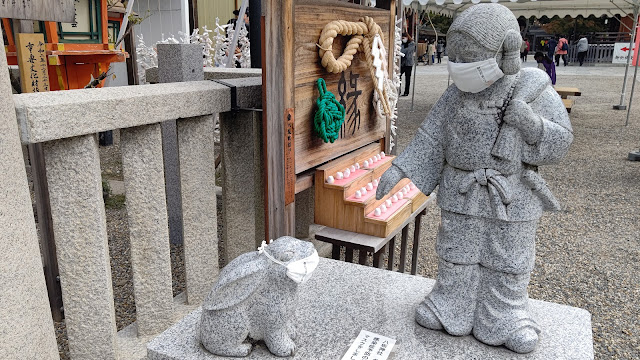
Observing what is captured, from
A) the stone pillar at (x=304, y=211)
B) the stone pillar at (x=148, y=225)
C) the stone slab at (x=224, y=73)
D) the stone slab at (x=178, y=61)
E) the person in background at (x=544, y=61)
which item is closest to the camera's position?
the stone pillar at (x=148, y=225)

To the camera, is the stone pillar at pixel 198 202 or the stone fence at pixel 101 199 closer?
the stone fence at pixel 101 199

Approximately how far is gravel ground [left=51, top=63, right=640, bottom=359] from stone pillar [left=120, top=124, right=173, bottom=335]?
0.85m

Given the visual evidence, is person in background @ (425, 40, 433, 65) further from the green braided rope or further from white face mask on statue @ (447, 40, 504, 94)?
white face mask on statue @ (447, 40, 504, 94)

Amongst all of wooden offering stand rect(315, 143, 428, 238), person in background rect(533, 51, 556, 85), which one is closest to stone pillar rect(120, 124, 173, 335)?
wooden offering stand rect(315, 143, 428, 238)

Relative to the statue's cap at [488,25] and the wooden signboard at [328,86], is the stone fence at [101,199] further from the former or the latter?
the statue's cap at [488,25]

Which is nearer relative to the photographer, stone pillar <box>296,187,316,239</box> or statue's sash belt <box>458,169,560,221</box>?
statue's sash belt <box>458,169,560,221</box>

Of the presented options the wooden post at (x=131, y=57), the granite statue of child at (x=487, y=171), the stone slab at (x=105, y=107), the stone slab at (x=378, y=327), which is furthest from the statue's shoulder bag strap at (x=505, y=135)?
the wooden post at (x=131, y=57)

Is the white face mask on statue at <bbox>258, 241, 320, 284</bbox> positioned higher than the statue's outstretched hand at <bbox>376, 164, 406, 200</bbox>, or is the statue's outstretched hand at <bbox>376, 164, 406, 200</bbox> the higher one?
the statue's outstretched hand at <bbox>376, 164, 406, 200</bbox>

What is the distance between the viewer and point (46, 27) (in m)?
3.17

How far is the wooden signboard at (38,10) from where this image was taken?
6.81 ft

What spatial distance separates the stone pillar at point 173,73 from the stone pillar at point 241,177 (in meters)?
0.84

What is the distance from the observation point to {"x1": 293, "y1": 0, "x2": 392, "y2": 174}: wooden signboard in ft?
8.68

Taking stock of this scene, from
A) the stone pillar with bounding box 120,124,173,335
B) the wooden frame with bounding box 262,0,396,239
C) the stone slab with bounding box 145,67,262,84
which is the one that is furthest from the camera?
the stone slab with bounding box 145,67,262,84

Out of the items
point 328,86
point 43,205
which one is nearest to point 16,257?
point 43,205
